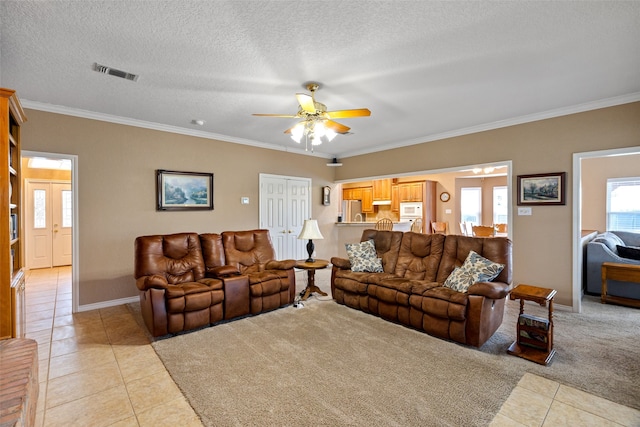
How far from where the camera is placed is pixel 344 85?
10.4 feet

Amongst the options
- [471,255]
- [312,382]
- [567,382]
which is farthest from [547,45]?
[312,382]

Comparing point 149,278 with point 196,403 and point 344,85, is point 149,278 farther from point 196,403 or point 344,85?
point 344,85

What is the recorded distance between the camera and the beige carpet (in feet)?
6.55

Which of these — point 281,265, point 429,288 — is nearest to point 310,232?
point 281,265

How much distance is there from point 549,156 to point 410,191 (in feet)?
14.9

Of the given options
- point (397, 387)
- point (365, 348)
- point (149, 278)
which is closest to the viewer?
point (397, 387)

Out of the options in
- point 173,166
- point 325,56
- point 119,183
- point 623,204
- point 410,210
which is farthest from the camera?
point 410,210

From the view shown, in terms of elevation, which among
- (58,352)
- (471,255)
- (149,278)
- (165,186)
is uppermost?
(165,186)

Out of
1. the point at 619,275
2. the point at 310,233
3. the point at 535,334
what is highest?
the point at 310,233

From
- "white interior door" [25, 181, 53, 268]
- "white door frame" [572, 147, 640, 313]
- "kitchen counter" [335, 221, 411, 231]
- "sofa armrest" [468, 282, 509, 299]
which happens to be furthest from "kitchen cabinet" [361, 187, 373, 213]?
"white interior door" [25, 181, 53, 268]

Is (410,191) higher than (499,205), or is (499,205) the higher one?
(410,191)

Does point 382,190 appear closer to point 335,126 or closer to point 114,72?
point 335,126

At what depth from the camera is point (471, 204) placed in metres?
9.28

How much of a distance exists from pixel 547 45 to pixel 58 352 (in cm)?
520
